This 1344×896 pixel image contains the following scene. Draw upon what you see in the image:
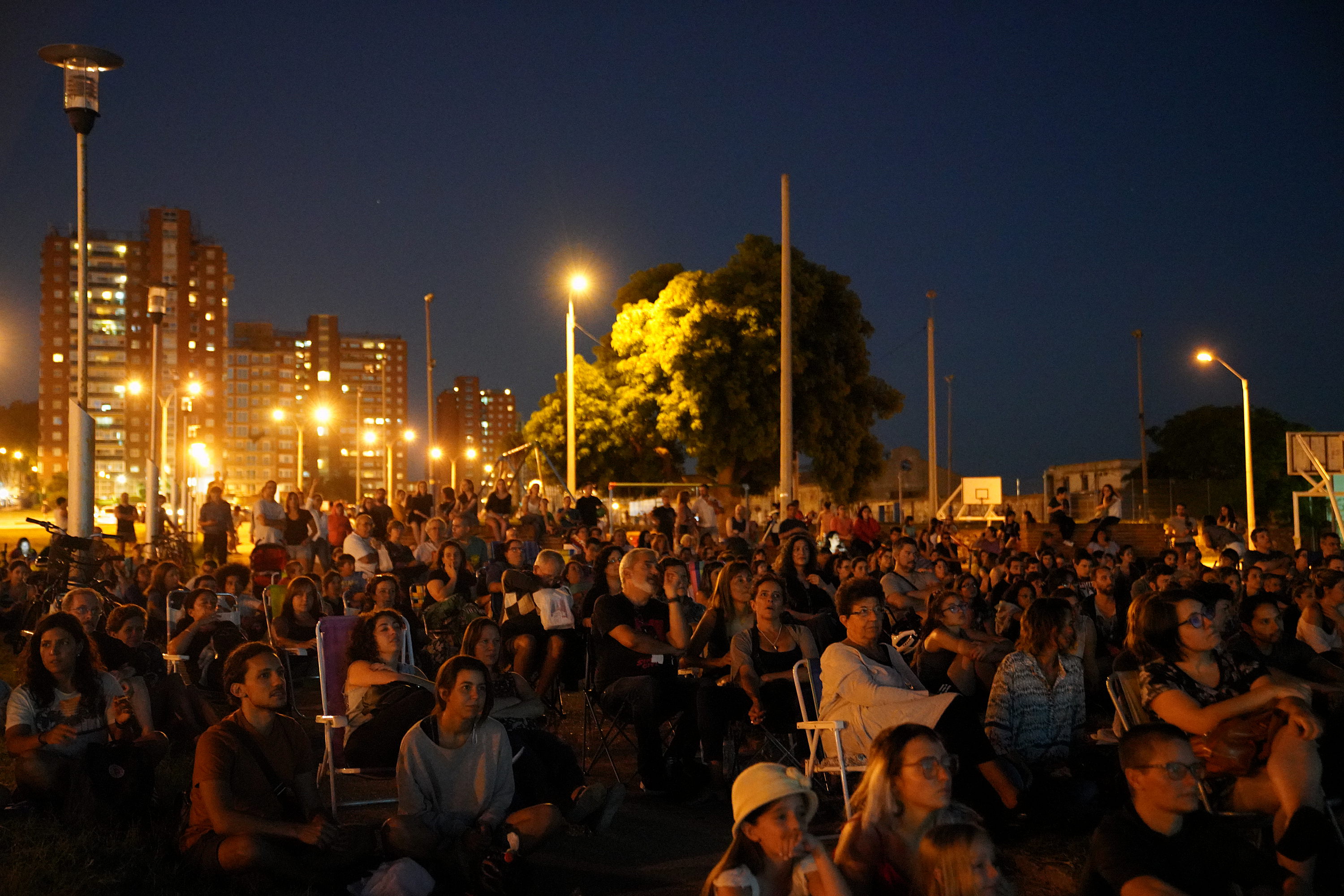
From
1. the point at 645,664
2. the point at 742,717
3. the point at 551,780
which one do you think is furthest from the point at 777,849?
the point at 645,664

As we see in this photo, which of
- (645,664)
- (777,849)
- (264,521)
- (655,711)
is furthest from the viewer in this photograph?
(264,521)

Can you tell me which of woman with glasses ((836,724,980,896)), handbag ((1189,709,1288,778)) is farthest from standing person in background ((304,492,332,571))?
woman with glasses ((836,724,980,896))

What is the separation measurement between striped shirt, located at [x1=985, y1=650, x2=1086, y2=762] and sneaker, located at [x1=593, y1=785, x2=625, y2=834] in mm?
1979

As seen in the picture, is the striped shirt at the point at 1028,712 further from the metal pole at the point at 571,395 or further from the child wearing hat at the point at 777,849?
the metal pole at the point at 571,395

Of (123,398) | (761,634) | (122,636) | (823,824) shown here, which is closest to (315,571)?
(122,636)

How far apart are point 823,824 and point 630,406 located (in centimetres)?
2739

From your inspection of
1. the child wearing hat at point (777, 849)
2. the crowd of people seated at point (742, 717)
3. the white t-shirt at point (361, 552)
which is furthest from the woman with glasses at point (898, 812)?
the white t-shirt at point (361, 552)

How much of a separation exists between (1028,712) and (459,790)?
10.1 feet

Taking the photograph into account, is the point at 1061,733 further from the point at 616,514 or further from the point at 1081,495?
the point at 1081,495

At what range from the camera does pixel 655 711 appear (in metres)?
7.05

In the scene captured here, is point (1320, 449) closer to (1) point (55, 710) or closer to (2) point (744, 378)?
(2) point (744, 378)

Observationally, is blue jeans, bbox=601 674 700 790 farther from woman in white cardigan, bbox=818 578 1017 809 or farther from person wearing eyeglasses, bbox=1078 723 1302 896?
person wearing eyeglasses, bbox=1078 723 1302 896

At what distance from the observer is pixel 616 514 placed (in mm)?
29406

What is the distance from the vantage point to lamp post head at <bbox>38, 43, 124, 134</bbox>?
11570mm
